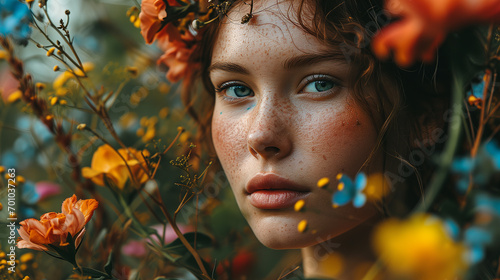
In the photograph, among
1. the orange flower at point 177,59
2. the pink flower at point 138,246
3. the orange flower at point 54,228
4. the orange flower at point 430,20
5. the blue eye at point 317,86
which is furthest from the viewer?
the pink flower at point 138,246

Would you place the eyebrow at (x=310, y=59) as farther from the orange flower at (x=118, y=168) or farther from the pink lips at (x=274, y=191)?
the orange flower at (x=118, y=168)

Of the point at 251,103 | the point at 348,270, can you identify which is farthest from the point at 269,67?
the point at 348,270

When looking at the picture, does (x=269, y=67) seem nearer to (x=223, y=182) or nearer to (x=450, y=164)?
(x=450, y=164)

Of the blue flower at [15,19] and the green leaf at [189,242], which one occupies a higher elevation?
the blue flower at [15,19]

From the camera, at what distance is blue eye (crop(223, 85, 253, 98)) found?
71 cm

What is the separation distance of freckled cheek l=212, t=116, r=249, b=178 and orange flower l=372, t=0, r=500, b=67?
37cm

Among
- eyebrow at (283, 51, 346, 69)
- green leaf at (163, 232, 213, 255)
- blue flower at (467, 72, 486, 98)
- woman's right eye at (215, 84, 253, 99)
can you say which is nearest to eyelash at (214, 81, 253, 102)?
woman's right eye at (215, 84, 253, 99)

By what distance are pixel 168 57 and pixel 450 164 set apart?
602 mm

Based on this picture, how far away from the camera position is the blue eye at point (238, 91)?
713 mm

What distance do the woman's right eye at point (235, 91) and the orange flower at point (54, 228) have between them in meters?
0.30

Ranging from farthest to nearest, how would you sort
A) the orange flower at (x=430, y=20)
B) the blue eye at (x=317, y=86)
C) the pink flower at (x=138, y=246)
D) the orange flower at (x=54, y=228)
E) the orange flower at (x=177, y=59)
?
the pink flower at (x=138, y=246), the orange flower at (x=177, y=59), the blue eye at (x=317, y=86), the orange flower at (x=54, y=228), the orange flower at (x=430, y=20)

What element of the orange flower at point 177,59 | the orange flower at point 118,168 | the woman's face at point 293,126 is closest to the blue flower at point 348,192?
the woman's face at point 293,126

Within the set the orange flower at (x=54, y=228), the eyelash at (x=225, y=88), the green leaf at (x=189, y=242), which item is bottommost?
the green leaf at (x=189, y=242)

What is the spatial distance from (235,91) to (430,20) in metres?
0.43
